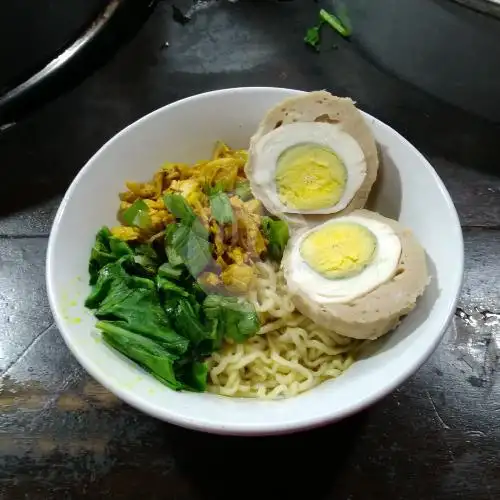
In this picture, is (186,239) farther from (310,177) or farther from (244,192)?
(310,177)

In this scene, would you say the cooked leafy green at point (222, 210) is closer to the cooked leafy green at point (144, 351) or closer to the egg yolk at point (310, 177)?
the egg yolk at point (310, 177)

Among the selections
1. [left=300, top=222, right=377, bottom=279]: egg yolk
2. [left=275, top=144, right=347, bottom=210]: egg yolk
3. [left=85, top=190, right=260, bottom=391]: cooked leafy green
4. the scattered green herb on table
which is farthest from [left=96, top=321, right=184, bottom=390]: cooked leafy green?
the scattered green herb on table

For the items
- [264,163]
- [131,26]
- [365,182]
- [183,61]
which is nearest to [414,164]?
[365,182]

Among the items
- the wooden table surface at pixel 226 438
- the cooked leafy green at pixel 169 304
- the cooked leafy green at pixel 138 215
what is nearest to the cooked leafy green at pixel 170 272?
the cooked leafy green at pixel 169 304

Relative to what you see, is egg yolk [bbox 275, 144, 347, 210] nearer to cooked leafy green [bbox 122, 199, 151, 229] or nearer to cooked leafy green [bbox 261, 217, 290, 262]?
cooked leafy green [bbox 261, 217, 290, 262]

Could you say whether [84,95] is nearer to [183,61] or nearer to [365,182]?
[183,61]

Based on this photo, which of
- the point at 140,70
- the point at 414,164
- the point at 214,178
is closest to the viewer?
the point at 414,164
